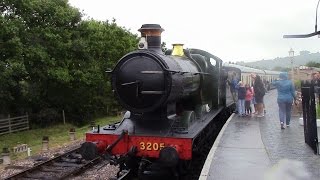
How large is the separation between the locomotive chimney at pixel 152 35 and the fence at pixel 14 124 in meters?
15.6

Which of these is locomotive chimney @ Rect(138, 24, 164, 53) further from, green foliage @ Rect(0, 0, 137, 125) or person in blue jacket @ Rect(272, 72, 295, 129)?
green foliage @ Rect(0, 0, 137, 125)

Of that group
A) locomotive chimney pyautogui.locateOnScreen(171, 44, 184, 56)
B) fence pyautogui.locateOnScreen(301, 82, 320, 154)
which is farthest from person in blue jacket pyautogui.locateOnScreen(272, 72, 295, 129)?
locomotive chimney pyautogui.locateOnScreen(171, 44, 184, 56)

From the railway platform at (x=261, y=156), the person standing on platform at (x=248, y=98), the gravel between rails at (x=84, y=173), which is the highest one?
the person standing on platform at (x=248, y=98)

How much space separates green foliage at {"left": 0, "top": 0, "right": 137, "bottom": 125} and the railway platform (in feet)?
39.6

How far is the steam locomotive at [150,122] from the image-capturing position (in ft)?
24.6

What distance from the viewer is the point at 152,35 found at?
8.36 m

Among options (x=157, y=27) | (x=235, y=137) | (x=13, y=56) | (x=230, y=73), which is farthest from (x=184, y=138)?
(x=13, y=56)

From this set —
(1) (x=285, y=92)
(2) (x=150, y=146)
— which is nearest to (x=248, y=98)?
(1) (x=285, y=92)

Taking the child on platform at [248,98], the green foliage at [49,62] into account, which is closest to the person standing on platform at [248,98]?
the child on platform at [248,98]

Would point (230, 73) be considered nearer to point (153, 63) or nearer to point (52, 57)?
point (153, 63)

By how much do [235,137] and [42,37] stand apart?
15.0 m

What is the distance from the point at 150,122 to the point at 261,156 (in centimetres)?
221

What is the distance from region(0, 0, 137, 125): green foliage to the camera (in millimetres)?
19328

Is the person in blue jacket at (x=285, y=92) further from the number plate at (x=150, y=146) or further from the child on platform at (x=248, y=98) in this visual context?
the number plate at (x=150, y=146)
